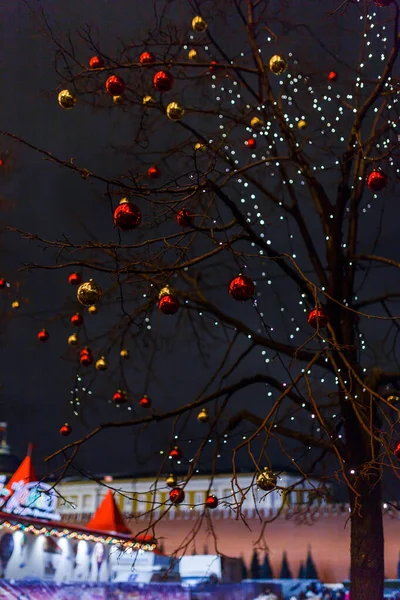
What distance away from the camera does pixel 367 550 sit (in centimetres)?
304

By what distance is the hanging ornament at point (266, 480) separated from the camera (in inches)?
93.1

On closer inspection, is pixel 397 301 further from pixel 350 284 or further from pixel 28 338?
pixel 28 338

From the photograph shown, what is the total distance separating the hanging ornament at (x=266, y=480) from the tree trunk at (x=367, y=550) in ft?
2.65

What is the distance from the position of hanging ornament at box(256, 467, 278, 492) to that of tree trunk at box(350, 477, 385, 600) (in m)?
0.81

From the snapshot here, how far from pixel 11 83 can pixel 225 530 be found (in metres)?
9.20

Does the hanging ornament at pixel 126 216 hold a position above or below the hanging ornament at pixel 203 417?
above

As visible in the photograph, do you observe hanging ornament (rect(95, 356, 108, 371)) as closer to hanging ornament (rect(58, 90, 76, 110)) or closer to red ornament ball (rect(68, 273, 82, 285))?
red ornament ball (rect(68, 273, 82, 285))

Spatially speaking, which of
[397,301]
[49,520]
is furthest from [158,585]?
[397,301]

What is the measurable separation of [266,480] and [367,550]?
106 centimetres

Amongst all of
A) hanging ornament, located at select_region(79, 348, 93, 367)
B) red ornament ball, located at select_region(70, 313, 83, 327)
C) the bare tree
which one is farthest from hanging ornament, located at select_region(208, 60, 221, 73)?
hanging ornament, located at select_region(79, 348, 93, 367)

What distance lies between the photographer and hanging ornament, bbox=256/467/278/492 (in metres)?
2.37

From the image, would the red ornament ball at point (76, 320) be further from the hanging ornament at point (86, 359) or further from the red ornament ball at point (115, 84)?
the red ornament ball at point (115, 84)

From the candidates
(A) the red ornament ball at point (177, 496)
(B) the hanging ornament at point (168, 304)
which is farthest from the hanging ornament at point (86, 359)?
(B) the hanging ornament at point (168, 304)

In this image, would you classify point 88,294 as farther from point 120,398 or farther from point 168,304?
point 120,398
